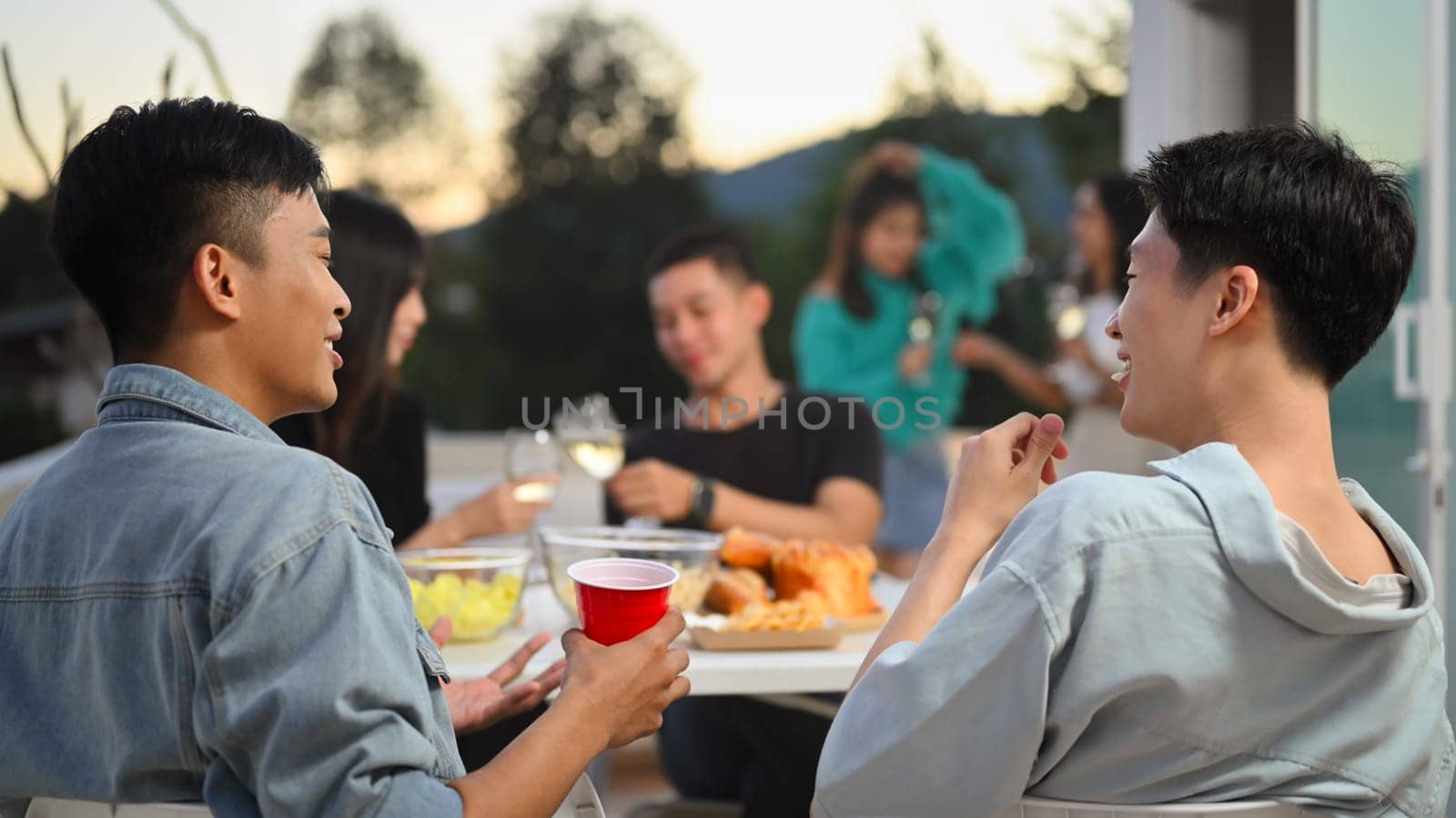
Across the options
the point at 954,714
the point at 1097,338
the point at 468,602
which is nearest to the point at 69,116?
the point at 468,602

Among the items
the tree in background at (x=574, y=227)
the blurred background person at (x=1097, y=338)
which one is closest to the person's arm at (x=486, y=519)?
the blurred background person at (x=1097, y=338)

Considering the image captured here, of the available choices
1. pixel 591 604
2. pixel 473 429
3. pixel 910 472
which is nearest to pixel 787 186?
pixel 473 429

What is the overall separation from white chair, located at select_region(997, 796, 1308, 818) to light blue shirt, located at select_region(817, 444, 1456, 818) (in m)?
0.01

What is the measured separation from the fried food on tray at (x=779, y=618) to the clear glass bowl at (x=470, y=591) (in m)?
0.29

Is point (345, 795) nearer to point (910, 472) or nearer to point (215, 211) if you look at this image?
point (215, 211)

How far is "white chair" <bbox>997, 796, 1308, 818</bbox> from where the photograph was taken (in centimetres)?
93

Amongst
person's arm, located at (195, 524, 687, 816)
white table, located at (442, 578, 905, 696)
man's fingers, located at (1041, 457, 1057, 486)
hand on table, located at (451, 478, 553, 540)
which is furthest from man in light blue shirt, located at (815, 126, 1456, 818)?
hand on table, located at (451, 478, 553, 540)

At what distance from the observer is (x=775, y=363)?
7.32 meters

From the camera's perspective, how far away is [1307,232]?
38.7 inches

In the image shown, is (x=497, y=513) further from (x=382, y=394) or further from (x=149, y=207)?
(x=149, y=207)

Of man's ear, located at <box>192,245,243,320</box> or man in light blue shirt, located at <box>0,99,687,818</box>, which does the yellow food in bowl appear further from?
man's ear, located at <box>192,245,243,320</box>

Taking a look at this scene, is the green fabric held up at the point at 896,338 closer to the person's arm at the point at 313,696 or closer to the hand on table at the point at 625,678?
the hand on table at the point at 625,678

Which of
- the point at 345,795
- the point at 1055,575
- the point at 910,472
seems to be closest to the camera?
Result: the point at 345,795

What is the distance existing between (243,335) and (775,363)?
6.40 meters
